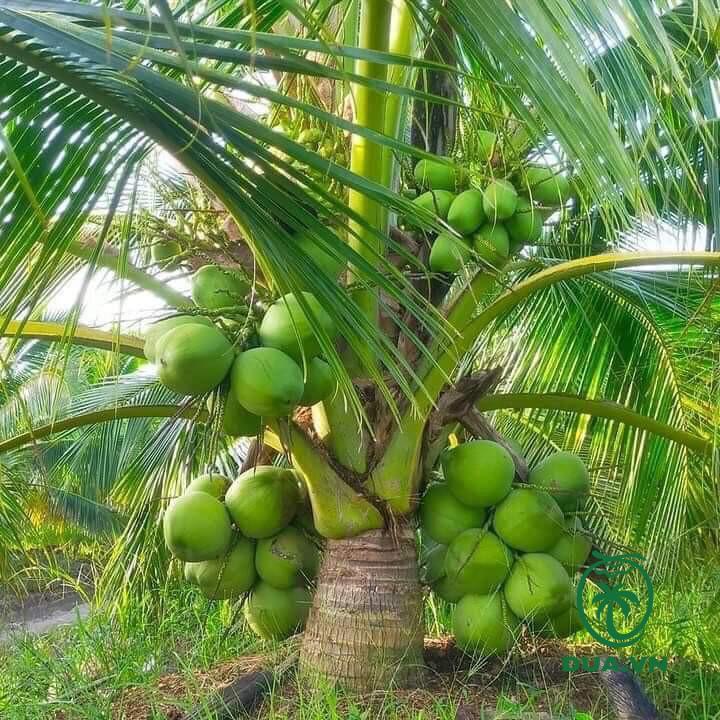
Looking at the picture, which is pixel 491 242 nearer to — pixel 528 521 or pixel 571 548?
pixel 528 521

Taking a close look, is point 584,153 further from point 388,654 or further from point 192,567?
point 192,567

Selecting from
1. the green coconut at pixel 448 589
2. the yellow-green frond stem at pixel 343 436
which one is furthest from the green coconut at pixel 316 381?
the green coconut at pixel 448 589

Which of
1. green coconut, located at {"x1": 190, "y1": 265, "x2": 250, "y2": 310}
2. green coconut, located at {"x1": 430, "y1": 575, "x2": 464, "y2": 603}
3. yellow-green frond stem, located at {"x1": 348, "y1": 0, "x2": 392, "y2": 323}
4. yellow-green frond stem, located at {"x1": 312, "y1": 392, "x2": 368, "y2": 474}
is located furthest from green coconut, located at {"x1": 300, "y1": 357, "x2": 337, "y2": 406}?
green coconut, located at {"x1": 430, "y1": 575, "x2": 464, "y2": 603}

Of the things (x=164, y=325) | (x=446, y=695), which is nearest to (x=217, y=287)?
(x=164, y=325)

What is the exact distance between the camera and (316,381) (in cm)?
166

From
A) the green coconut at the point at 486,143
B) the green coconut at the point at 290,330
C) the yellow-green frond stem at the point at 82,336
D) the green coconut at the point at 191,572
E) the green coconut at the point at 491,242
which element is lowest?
the green coconut at the point at 191,572

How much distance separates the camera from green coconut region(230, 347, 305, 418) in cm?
150

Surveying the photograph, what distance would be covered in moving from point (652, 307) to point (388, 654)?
134cm

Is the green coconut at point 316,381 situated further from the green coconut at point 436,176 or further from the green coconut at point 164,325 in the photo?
the green coconut at point 436,176

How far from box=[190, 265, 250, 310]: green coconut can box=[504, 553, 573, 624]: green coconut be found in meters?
0.90

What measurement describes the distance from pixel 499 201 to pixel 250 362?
71cm

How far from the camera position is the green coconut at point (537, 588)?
6.72 feet

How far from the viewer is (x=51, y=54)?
3.67ft

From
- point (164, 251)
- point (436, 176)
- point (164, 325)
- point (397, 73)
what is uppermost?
point (397, 73)
